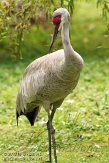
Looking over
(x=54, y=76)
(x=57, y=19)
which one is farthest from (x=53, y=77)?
(x=57, y=19)

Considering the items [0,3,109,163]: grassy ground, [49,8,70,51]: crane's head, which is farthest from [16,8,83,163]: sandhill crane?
[0,3,109,163]: grassy ground

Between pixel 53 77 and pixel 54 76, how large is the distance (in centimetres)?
2

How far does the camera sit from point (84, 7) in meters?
23.2

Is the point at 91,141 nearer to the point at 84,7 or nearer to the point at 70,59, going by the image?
the point at 70,59

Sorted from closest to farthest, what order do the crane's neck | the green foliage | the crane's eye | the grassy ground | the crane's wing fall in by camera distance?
1. the crane's neck
2. the crane's eye
3. the crane's wing
4. the green foliage
5. the grassy ground

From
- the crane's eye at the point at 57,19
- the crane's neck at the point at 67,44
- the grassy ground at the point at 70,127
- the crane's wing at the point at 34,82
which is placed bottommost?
the grassy ground at the point at 70,127

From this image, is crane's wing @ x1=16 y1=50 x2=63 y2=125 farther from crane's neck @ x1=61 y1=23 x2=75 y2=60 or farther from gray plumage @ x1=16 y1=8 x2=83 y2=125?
crane's neck @ x1=61 y1=23 x2=75 y2=60

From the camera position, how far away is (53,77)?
23.5 ft

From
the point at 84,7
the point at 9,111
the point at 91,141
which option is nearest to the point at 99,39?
the point at 84,7

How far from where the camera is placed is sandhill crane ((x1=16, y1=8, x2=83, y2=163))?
6.93 meters

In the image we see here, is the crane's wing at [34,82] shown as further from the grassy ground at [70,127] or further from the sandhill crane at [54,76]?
the grassy ground at [70,127]

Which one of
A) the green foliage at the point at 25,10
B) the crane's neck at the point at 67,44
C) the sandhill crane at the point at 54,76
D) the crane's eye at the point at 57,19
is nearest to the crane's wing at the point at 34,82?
the sandhill crane at the point at 54,76

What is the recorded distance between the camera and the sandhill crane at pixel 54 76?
6934mm

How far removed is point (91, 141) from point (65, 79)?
2.00 meters
